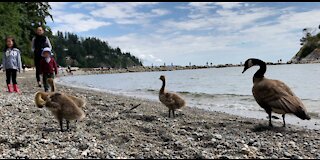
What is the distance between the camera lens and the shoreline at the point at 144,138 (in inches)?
237

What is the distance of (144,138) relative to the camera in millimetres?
7227

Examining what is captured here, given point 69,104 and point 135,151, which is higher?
point 69,104

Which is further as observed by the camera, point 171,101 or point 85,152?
point 171,101

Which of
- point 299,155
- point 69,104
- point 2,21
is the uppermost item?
point 2,21

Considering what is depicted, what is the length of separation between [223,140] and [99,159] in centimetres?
270

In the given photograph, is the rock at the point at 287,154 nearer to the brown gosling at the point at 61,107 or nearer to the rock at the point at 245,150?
the rock at the point at 245,150

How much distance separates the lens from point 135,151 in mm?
6246

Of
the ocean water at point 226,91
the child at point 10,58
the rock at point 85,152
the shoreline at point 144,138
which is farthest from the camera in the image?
the child at point 10,58

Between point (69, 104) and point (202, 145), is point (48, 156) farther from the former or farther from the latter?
point (202, 145)

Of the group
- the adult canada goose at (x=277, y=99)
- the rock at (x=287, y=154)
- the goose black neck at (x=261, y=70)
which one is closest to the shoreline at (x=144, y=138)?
the rock at (x=287, y=154)

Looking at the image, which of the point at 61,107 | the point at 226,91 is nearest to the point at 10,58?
the point at 61,107

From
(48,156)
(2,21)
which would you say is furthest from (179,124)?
(2,21)

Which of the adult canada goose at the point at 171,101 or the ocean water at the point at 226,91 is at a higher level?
the adult canada goose at the point at 171,101

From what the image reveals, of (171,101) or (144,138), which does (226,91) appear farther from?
(144,138)
